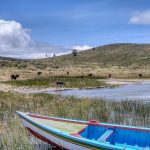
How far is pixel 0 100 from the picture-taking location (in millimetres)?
24094

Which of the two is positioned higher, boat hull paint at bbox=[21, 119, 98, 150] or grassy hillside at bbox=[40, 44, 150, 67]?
grassy hillside at bbox=[40, 44, 150, 67]

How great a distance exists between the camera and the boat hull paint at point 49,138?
11921mm

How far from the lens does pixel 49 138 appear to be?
43.3 ft

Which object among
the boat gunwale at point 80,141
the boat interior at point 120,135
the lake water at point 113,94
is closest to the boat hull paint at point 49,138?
the boat gunwale at point 80,141

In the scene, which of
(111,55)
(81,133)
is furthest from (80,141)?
(111,55)

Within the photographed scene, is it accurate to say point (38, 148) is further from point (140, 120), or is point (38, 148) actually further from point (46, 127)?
point (140, 120)

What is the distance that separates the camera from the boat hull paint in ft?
39.1

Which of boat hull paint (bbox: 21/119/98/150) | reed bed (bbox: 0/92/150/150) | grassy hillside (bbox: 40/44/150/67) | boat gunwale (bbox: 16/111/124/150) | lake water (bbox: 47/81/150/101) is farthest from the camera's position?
grassy hillside (bbox: 40/44/150/67)

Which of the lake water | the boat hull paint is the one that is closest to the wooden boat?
the boat hull paint

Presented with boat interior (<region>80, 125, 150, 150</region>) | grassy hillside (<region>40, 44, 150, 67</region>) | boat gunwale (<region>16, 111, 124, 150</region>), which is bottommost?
boat interior (<region>80, 125, 150, 150</region>)

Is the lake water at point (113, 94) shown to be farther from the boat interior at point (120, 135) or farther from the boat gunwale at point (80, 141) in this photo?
the boat gunwale at point (80, 141)

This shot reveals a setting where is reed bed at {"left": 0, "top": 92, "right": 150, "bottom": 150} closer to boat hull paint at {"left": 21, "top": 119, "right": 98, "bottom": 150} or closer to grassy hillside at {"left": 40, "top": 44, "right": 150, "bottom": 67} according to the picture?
boat hull paint at {"left": 21, "top": 119, "right": 98, "bottom": 150}

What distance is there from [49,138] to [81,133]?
1.58 meters

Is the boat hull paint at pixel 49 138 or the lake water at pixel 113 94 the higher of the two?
the lake water at pixel 113 94
